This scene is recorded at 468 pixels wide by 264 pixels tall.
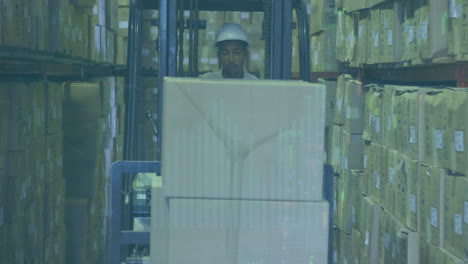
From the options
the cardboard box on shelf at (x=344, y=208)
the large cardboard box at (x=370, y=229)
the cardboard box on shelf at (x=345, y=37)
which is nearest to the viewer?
the large cardboard box at (x=370, y=229)

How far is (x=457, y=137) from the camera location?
3891 mm

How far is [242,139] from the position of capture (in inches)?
114

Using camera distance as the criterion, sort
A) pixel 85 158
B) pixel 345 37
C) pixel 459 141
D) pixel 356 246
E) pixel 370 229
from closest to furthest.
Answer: pixel 459 141 → pixel 370 229 → pixel 356 246 → pixel 85 158 → pixel 345 37

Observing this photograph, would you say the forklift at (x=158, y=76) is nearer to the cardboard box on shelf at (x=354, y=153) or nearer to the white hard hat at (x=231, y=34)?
the white hard hat at (x=231, y=34)

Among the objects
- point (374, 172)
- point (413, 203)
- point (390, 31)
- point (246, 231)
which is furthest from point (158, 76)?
point (374, 172)

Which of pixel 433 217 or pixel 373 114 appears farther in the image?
pixel 373 114

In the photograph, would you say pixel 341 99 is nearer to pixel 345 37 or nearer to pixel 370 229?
pixel 345 37

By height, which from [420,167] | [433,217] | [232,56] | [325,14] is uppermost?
[325,14]

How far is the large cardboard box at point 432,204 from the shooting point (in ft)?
13.6

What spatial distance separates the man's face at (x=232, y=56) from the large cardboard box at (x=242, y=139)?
1.97m

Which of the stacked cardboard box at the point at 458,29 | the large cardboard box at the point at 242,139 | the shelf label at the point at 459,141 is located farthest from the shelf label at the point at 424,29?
the large cardboard box at the point at 242,139

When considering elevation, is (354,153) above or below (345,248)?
above

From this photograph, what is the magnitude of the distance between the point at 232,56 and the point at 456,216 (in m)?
1.69

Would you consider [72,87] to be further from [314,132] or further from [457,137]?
[314,132]
